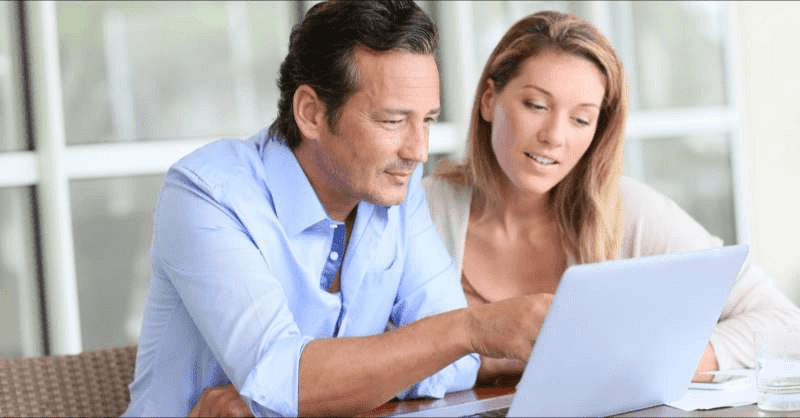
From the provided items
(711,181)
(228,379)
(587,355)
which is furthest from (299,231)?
(711,181)

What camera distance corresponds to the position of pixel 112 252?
3732mm

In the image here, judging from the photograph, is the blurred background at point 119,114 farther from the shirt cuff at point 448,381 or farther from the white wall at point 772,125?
the shirt cuff at point 448,381

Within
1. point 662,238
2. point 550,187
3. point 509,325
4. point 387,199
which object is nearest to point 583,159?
point 550,187

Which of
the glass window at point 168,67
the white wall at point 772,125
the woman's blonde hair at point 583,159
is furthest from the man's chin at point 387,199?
the white wall at point 772,125

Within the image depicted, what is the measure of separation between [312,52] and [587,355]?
0.85 metres

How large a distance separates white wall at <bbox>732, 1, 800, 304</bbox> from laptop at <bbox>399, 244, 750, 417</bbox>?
373 cm

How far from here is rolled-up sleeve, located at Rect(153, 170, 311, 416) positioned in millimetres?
1830

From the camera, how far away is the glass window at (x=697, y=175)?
516 cm

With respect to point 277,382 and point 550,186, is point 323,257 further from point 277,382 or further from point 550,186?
point 550,186

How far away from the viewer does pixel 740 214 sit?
213 inches

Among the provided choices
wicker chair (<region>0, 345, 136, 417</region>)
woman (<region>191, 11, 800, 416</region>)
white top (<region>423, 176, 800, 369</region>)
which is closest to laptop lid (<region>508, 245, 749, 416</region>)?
white top (<region>423, 176, 800, 369</region>)

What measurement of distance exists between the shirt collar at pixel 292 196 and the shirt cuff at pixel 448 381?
0.34m

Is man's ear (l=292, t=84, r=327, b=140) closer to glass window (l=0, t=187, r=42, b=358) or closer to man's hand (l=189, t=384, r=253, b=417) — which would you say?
man's hand (l=189, t=384, r=253, b=417)

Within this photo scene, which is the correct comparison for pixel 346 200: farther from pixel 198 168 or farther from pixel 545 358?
pixel 545 358
